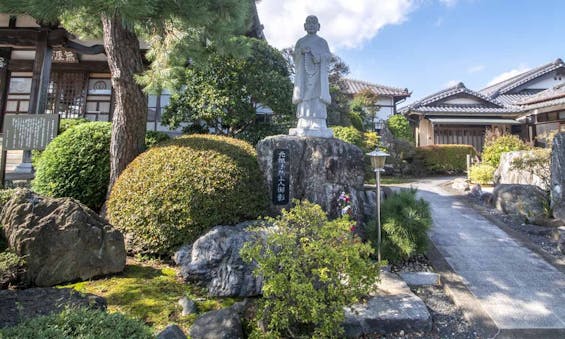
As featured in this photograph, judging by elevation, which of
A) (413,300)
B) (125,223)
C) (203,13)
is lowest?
(413,300)

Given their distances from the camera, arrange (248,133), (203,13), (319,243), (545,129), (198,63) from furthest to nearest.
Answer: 1. (545,129)
2. (248,133)
3. (198,63)
4. (203,13)
5. (319,243)

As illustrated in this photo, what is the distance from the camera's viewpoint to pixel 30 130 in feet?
22.0

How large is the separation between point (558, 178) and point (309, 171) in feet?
18.2

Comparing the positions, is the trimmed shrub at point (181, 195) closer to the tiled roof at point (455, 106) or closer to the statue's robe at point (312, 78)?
the statue's robe at point (312, 78)

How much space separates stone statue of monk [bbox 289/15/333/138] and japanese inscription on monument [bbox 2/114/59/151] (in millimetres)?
5827

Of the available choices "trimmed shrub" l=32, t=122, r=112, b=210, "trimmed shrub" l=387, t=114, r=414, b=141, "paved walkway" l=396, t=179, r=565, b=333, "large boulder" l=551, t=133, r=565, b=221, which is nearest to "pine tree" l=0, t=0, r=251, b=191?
"trimmed shrub" l=32, t=122, r=112, b=210

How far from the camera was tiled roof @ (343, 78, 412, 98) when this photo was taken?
2112 cm

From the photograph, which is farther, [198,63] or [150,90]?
[198,63]

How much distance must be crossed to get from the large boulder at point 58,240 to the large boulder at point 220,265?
96cm

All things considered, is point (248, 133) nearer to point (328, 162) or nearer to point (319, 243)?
point (328, 162)

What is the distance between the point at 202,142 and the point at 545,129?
18566mm

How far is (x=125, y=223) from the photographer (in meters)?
4.54

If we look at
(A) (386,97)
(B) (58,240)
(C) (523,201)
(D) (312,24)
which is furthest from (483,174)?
(A) (386,97)

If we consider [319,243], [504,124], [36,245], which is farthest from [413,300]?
[504,124]
